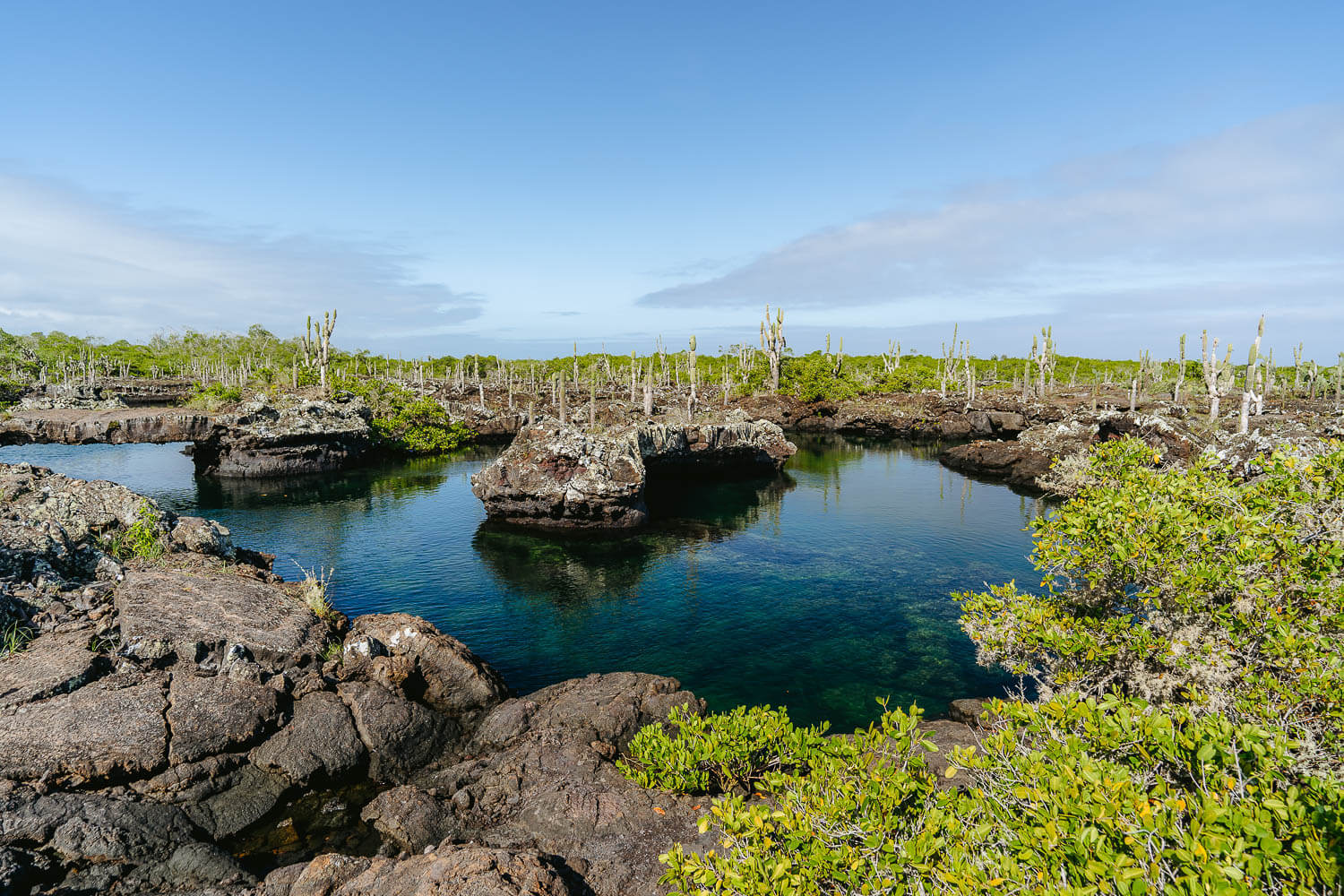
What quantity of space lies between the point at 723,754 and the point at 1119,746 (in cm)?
618

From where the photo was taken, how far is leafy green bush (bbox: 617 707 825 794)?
10.5 m

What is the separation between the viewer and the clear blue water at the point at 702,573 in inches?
741

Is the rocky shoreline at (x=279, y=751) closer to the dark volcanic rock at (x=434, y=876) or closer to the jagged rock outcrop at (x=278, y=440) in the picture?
the dark volcanic rock at (x=434, y=876)

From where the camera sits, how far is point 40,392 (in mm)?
84875

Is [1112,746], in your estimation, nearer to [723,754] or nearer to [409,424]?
[723,754]

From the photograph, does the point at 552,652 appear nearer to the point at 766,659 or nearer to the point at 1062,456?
the point at 766,659

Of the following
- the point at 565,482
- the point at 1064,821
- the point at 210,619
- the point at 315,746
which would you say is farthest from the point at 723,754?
the point at 565,482

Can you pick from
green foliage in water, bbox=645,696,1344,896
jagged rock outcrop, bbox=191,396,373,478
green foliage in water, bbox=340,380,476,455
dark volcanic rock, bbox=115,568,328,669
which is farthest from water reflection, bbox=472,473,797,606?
green foliage in water, bbox=340,380,476,455

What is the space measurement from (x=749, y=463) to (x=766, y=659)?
3433 cm

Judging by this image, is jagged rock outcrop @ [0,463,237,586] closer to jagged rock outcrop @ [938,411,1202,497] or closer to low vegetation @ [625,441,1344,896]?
low vegetation @ [625,441,1344,896]

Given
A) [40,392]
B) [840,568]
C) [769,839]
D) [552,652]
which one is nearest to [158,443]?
[40,392]

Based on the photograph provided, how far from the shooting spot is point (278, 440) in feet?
158

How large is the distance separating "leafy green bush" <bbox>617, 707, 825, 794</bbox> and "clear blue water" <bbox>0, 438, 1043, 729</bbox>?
5.62 meters

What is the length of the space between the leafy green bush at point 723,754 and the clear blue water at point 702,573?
5622 millimetres
